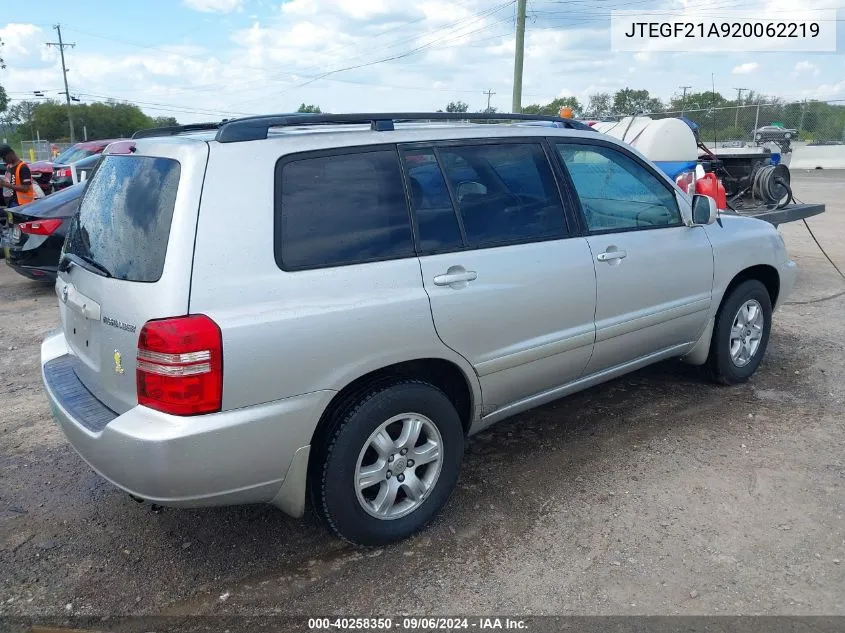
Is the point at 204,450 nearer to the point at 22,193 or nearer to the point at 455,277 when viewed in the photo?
the point at 455,277

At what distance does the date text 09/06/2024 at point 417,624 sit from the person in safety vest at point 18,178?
10.0 m

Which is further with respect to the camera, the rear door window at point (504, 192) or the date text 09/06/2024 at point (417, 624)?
the rear door window at point (504, 192)

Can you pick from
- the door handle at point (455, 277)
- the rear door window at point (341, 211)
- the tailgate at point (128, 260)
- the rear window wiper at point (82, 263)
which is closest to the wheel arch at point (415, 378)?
the door handle at point (455, 277)

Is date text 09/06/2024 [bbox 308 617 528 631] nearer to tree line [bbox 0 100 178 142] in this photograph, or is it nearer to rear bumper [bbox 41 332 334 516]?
rear bumper [bbox 41 332 334 516]

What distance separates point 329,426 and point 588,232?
176 cm

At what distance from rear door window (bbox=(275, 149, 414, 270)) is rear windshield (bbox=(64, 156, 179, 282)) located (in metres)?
0.42

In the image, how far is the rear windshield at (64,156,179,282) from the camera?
104 inches

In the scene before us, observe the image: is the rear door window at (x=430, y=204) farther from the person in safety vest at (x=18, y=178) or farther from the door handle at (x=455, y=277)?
the person in safety vest at (x=18, y=178)

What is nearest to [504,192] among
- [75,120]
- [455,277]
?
[455,277]

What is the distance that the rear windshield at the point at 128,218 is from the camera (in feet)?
8.69

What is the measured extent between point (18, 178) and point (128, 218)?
931 centimetres

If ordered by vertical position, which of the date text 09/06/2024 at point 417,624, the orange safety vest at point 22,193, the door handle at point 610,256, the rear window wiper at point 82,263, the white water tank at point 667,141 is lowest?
the date text 09/06/2024 at point 417,624

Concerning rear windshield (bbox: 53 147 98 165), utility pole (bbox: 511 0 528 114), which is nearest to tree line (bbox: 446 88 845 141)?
utility pole (bbox: 511 0 528 114)

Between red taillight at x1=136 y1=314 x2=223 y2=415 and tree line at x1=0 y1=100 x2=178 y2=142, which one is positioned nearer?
red taillight at x1=136 y1=314 x2=223 y2=415
